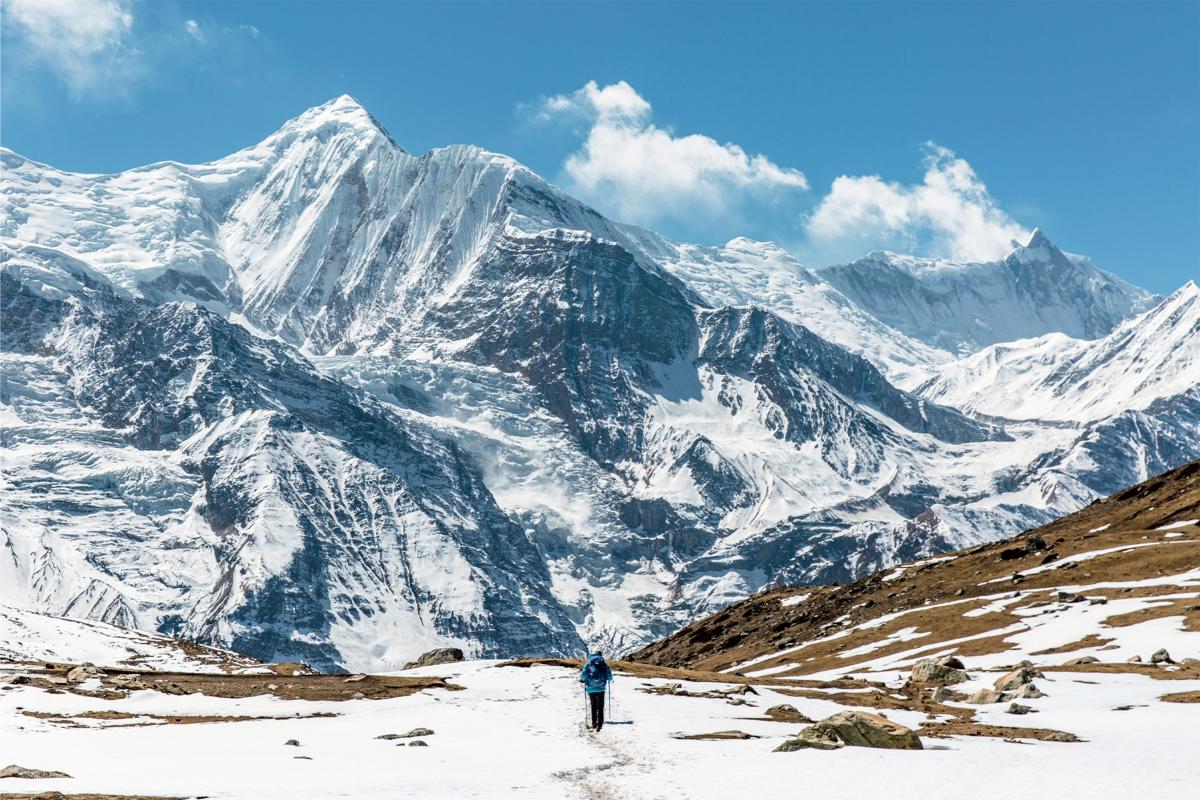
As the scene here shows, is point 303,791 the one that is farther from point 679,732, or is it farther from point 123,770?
point 679,732

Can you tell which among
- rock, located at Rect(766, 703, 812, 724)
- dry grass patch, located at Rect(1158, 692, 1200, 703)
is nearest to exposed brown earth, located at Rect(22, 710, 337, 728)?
rock, located at Rect(766, 703, 812, 724)

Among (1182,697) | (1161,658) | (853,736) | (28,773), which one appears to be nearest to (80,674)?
Result: (28,773)

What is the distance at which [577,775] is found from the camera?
4103cm

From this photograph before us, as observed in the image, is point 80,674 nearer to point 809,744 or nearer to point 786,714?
point 786,714

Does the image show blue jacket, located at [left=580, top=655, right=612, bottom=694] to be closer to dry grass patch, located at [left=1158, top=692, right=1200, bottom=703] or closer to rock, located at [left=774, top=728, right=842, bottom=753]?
rock, located at [left=774, top=728, right=842, bottom=753]

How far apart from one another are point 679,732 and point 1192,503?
107971 millimetres

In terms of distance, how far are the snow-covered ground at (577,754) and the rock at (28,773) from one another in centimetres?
66

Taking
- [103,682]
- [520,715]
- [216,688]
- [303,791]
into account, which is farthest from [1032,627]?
[303,791]

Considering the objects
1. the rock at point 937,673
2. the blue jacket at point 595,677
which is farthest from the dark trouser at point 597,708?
the rock at point 937,673

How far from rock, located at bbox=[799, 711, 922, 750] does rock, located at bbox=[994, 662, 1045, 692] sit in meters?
19.1

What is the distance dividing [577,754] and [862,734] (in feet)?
31.7

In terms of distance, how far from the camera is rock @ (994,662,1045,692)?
205 ft

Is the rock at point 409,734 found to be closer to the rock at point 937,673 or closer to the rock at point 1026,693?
the rock at point 1026,693

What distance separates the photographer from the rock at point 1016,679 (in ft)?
205
